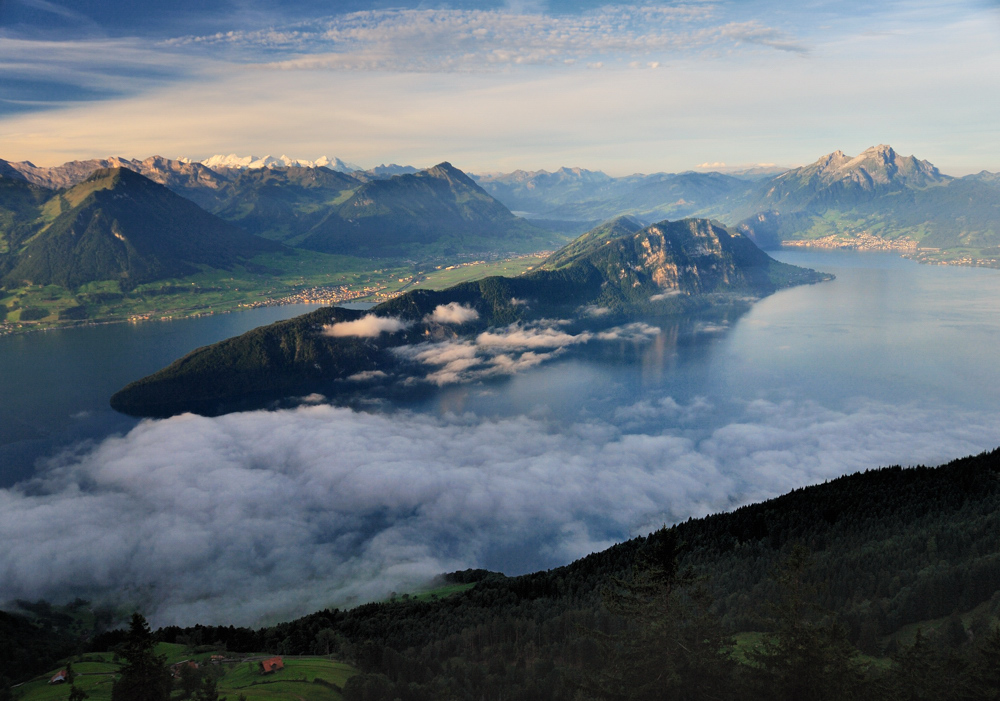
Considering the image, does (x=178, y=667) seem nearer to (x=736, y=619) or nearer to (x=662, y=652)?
(x=662, y=652)

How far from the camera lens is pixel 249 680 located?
184 feet

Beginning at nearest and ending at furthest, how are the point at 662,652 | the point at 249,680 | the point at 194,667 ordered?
the point at 662,652
the point at 194,667
the point at 249,680

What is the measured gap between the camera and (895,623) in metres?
59.5

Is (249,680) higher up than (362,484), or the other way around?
(249,680)

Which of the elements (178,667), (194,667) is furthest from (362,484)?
(194,667)

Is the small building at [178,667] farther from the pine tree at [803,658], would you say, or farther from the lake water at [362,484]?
the pine tree at [803,658]

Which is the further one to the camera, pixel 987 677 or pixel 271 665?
pixel 271 665

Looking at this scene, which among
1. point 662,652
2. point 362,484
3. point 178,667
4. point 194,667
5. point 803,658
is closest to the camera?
point 803,658

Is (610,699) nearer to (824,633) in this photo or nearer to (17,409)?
(824,633)

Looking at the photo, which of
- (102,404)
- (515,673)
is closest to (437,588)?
(515,673)

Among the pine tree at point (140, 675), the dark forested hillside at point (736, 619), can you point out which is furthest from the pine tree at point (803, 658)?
the pine tree at point (140, 675)

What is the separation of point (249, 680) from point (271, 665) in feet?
10.8

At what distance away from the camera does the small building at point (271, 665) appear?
58094 mm

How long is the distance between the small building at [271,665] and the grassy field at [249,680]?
60 centimetres
